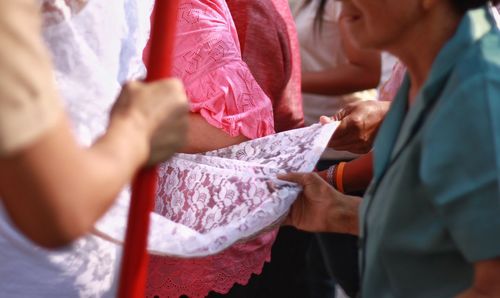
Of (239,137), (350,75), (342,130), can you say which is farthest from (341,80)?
(239,137)

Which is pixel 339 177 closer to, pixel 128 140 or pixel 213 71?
pixel 213 71

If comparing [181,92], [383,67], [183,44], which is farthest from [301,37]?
[181,92]

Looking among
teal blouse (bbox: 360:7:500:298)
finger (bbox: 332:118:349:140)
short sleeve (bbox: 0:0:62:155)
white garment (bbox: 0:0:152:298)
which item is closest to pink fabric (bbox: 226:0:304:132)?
finger (bbox: 332:118:349:140)

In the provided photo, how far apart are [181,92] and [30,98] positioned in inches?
11.1

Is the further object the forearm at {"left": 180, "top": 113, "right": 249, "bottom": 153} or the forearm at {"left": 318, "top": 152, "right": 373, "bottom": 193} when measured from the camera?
the forearm at {"left": 318, "top": 152, "right": 373, "bottom": 193}

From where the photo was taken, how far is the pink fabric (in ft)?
8.21

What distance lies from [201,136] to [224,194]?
15 centimetres

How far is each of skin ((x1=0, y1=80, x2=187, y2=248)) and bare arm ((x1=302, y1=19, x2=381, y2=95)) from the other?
197 cm

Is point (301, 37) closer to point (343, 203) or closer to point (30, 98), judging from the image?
point (343, 203)

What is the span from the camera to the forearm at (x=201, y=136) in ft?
6.86

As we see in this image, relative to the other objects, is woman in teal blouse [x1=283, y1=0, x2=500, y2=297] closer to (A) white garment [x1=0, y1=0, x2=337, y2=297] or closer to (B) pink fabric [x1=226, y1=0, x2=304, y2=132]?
(A) white garment [x1=0, y1=0, x2=337, y2=297]

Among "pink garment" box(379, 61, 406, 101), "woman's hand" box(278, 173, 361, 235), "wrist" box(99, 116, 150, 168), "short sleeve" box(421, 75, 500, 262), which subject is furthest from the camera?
"pink garment" box(379, 61, 406, 101)

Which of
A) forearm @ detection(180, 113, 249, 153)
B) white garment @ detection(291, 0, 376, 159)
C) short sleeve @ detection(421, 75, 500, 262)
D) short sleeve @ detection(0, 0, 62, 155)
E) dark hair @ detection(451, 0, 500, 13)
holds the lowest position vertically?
white garment @ detection(291, 0, 376, 159)

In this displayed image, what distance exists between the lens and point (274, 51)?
2570 millimetres
